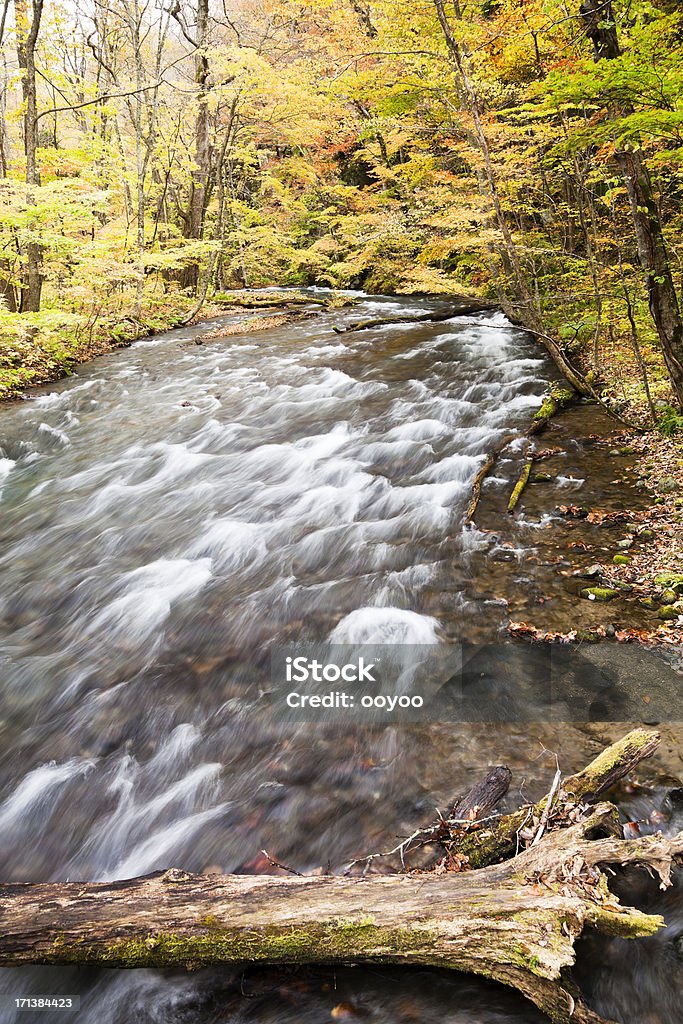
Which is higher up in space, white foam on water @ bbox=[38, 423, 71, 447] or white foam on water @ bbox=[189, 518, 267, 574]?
white foam on water @ bbox=[38, 423, 71, 447]

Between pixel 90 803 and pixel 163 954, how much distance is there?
1.28 metres

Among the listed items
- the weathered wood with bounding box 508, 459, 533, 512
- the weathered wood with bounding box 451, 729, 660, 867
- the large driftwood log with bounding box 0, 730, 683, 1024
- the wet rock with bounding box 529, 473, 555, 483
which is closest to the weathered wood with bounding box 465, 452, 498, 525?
the weathered wood with bounding box 508, 459, 533, 512

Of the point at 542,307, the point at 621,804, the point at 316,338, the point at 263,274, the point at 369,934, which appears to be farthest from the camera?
the point at 263,274

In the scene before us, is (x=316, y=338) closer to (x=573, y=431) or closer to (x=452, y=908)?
(x=573, y=431)

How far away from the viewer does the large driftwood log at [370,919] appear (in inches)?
73.6

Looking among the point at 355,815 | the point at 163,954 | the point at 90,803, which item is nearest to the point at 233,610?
the point at 90,803

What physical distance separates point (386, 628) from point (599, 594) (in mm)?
1577

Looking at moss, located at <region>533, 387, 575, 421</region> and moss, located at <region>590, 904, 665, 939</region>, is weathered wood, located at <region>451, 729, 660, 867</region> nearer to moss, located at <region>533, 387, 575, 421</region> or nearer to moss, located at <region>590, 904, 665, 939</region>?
moss, located at <region>590, 904, 665, 939</region>

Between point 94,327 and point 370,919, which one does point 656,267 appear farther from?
point 94,327

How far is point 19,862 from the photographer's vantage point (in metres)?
2.81

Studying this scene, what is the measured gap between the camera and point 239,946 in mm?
1980

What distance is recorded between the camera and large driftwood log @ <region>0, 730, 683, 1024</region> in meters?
1.87

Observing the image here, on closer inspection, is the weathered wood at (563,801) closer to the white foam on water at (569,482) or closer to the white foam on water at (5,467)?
the white foam on water at (569,482)
